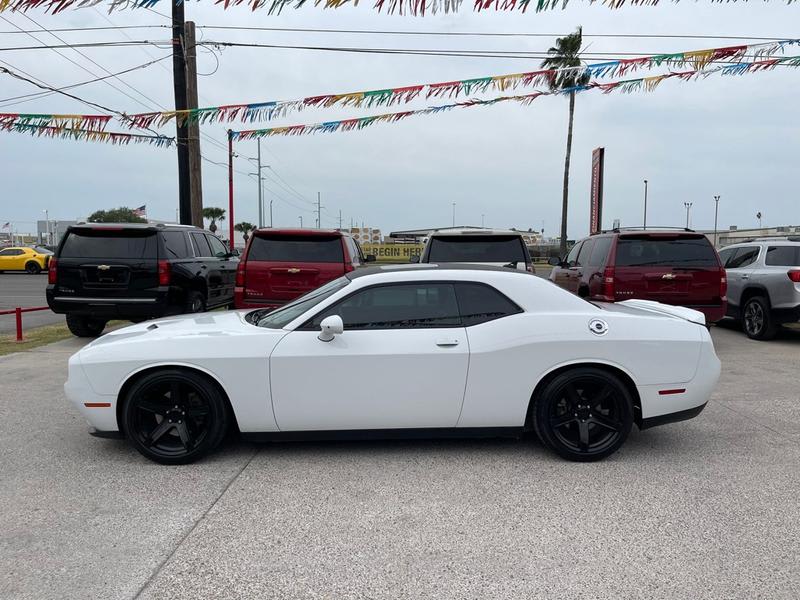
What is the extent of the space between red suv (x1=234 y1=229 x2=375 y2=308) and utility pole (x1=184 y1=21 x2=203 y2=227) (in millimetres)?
6734

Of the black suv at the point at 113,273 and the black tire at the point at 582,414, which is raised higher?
the black suv at the point at 113,273

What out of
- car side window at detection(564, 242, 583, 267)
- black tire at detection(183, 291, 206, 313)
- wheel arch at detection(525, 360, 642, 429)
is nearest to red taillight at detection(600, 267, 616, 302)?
car side window at detection(564, 242, 583, 267)

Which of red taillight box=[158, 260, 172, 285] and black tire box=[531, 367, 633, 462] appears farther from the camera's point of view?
red taillight box=[158, 260, 172, 285]

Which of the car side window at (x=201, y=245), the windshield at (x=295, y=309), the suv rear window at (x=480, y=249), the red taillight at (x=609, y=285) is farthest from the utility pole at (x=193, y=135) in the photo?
the windshield at (x=295, y=309)

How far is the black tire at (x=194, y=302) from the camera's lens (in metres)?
9.75

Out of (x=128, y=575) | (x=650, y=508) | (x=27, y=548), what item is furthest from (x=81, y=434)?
(x=650, y=508)

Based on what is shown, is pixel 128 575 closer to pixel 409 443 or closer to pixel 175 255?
pixel 409 443

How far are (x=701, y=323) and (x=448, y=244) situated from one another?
445cm

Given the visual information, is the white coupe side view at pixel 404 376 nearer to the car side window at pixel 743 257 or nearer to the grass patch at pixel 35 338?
the grass patch at pixel 35 338

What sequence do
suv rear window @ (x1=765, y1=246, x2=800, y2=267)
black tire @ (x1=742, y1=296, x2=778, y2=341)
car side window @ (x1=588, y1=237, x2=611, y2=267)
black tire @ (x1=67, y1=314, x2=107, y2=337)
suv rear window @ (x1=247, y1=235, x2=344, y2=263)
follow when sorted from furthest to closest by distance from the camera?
black tire @ (x1=67, y1=314, x2=107, y2=337) → black tire @ (x1=742, y1=296, x2=778, y2=341) → suv rear window @ (x1=765, y1=246, x2=800, y2=267) → car side window @ (x1=588, y1=237, x2=611, y2=267) → suv rear window @ (x1=247, y1=235, x2=344, y2=263)

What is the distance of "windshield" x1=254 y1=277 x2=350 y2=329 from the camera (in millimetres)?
4664

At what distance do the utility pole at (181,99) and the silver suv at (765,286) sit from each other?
11275 millimetres

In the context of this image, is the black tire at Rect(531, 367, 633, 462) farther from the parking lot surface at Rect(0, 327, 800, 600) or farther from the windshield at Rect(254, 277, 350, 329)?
the windshield at Rect(254, 277, 350, 329)

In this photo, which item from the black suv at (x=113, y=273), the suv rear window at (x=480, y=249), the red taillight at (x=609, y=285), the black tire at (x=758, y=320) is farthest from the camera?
Result: the black tire at (x=758, y=320)
